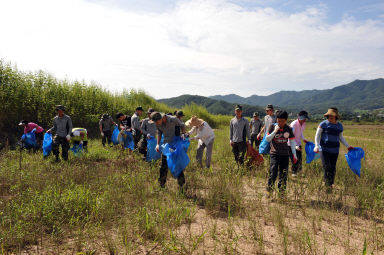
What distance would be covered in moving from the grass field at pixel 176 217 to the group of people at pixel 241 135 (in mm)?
555

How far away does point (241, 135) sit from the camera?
239 inches

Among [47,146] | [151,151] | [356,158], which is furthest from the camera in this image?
[47,146]

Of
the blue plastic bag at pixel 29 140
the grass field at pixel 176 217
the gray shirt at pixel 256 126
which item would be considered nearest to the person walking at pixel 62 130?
the grass field at pixel 176 217

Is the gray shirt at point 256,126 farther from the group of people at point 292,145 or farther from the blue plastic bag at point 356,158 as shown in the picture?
the blue plastic bag at point 356,158

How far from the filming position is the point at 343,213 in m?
3.84

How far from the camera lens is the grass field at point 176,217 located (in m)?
2.89

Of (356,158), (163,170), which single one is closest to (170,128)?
(163,170)

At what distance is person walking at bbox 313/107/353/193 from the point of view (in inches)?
179

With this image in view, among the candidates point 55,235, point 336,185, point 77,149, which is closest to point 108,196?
point 55,235

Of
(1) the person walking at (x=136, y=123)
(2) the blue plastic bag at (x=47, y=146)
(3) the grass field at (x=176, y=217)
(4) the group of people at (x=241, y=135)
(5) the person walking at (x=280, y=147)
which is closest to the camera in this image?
(3) the grass field at (x=176, y=217)

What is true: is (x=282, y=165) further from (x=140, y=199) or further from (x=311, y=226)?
(x=140, y=199)

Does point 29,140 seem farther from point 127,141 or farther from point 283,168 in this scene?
point 283,168

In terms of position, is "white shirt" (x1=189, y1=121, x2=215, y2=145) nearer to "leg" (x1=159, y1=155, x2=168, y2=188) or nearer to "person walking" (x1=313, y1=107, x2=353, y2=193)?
"leg" (x1=159, y1=155, x2=168, y2=188)

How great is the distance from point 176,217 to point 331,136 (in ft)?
11.6
